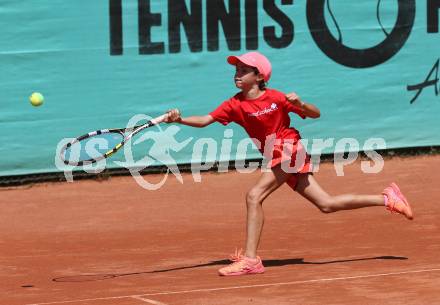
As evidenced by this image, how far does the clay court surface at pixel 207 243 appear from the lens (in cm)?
686


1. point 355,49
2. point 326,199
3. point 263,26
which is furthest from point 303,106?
Result: point 355,49

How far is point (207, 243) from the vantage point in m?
9.27

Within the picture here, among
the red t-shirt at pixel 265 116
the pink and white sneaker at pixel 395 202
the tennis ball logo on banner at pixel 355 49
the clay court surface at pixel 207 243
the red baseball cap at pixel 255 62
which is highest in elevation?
the tennis ball logo on banner at pixel 355 49

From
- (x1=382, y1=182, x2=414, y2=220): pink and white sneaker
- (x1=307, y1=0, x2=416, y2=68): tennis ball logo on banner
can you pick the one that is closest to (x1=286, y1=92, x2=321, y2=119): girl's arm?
(x1=382, y1=182, x2=414, y2=220): pink and white sneaker

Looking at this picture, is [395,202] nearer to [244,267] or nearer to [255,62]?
[244,267]

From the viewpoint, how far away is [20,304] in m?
6.80

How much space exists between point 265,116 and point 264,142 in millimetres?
221

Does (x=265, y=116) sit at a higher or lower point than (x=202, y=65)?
lower

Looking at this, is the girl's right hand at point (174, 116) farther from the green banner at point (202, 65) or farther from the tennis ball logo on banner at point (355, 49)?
the tennis ball logo on banner at point (355, 49)

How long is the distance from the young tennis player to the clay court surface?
0.33m

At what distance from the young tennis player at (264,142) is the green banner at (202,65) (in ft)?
15.4

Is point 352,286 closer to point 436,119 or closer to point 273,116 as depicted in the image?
point 273,116

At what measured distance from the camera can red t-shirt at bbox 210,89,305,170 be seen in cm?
754

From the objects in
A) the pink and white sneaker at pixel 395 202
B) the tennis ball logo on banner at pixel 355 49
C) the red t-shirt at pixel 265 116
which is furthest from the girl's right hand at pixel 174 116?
the tennis ball logo on banner at pixel 355 49
